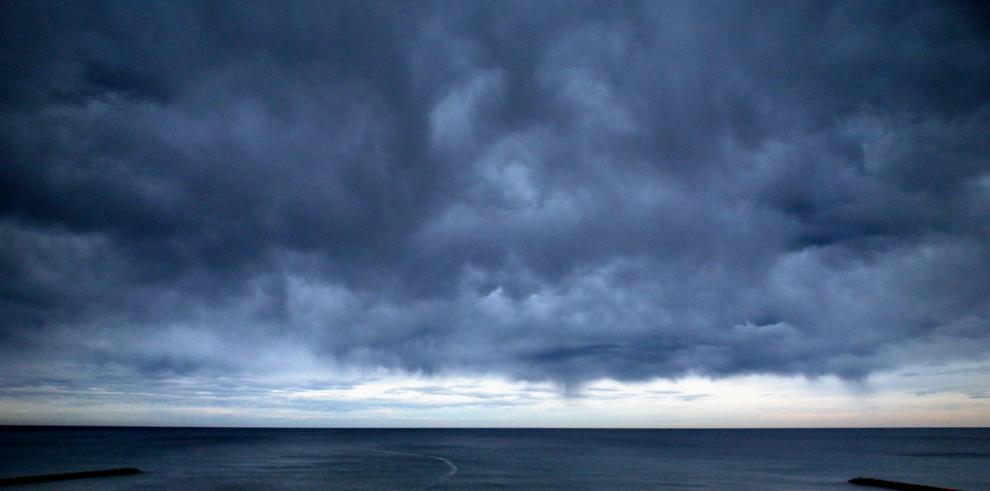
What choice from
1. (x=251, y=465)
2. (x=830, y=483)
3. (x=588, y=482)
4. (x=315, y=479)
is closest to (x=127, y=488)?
(x=315, y=479)

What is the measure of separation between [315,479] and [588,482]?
32975mm

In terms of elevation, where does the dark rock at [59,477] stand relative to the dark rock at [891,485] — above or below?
above

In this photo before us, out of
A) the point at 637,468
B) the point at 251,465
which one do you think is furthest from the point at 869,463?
the point at 251,465

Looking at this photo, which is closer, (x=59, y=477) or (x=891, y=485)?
(x=891, y=485)

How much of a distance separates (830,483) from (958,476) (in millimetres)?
28518

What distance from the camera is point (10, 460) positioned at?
111062 mm

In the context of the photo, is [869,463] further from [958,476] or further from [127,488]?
[127,488]

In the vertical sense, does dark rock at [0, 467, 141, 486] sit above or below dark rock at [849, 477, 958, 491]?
above

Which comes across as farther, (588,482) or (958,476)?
(958,476)

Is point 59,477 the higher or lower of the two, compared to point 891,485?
higher

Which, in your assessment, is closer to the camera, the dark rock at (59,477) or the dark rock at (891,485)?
the dark rock at (891,485)

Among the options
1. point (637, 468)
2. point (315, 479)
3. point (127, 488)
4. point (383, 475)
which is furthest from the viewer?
point (637, 468)

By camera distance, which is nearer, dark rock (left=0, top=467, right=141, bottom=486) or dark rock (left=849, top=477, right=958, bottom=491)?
Result: dark rock (left=849, top=477, right=958, bottom=491)

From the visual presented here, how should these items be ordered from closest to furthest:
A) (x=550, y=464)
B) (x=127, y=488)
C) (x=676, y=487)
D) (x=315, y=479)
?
(x=127, y=488) < (x=676, y=487) < (x=315, y=479) < (x=550, y=464)
